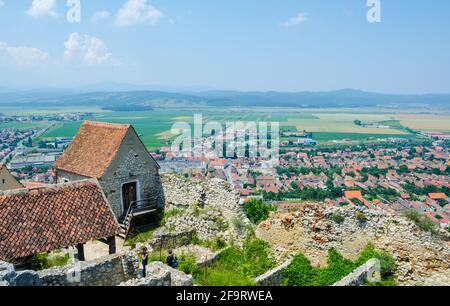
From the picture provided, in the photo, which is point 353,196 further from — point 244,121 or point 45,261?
point 244,121

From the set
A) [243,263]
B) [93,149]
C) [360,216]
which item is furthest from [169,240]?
[360,216]

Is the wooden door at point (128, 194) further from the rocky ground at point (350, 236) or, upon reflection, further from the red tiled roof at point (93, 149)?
the rocky ground at point (350, 236)

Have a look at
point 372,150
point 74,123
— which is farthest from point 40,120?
point 372,150

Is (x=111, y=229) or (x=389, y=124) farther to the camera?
(x=389, y=124)

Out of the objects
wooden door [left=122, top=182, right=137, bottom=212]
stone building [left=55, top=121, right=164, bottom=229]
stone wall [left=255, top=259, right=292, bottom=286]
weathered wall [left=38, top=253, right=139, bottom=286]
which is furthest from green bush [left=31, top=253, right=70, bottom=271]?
stone wall [left=255, top=259, right=292, bottom=286]

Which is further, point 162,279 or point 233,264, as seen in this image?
point 233,264

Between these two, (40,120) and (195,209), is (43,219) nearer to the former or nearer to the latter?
(195,209)
